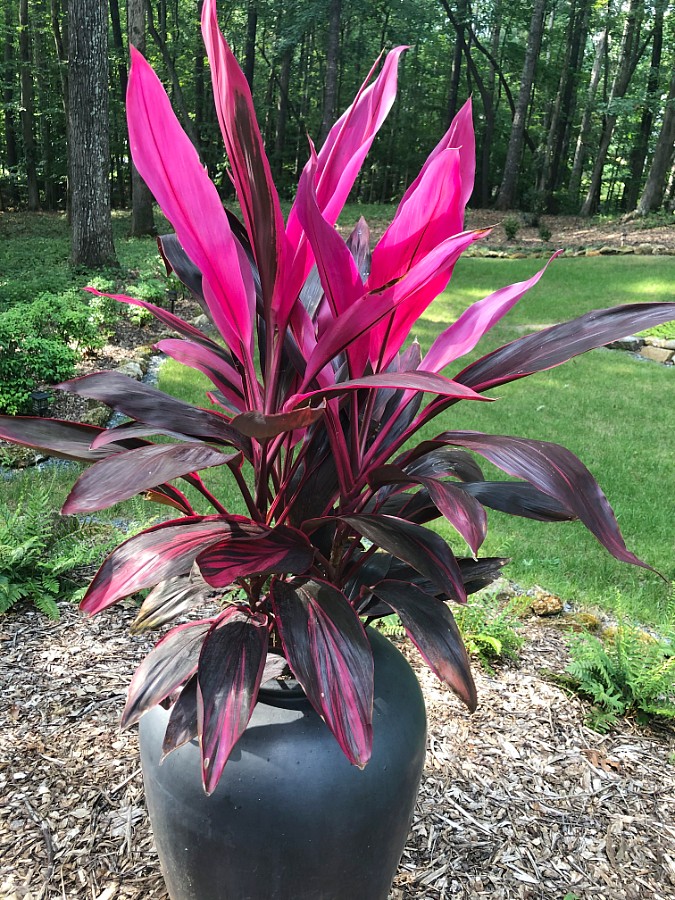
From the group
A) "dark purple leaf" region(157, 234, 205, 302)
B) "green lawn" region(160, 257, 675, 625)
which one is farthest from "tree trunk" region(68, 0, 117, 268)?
"dark purple leaf" region(157, 234, 205, 302)

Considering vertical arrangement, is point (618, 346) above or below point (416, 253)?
below

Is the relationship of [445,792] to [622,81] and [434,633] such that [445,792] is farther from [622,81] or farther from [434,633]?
[622,81]

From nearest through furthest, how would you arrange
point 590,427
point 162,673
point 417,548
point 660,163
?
point 417,548
point 162,673
point 590,427
point 660,163

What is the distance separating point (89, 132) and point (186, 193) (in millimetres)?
→ 8431

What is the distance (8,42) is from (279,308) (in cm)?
2121

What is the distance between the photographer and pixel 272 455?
1191mm

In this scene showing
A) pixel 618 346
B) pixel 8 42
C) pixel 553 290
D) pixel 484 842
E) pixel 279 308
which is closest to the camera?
pixel 279 308

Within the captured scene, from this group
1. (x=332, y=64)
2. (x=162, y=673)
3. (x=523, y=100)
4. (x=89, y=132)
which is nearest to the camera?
(x=162, y=673)

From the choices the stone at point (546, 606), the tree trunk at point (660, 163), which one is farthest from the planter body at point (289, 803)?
the tree trunk at point (660, 163)

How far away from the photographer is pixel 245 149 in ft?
2.97

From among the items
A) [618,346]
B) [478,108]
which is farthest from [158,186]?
[478,108]

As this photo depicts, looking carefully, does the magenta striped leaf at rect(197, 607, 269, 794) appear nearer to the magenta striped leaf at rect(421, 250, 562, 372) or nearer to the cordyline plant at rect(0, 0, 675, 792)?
the cordyline plant at rect(0, 0, 675, 792)

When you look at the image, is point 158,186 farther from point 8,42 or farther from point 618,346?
point 8,42

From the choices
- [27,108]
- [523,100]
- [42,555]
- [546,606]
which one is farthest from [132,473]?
[27,108]
